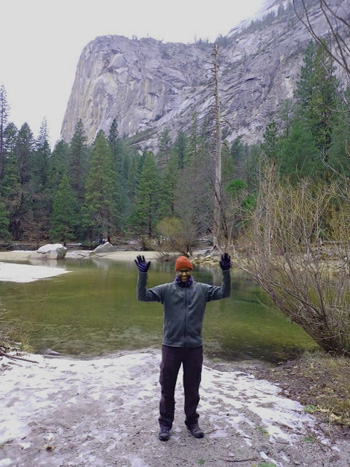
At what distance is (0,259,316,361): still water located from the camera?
688cm

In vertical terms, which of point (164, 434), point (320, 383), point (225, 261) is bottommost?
point (320, 383)

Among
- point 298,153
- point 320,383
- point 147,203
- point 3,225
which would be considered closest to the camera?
point 320,383

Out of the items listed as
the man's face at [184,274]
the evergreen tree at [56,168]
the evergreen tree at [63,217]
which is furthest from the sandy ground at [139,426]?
the evergreen tree at [56,168]

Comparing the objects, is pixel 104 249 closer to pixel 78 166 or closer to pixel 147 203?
pixel 147 203

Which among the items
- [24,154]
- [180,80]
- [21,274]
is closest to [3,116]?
[24,154]

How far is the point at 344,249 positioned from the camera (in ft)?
17.1

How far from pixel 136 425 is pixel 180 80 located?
440 ft

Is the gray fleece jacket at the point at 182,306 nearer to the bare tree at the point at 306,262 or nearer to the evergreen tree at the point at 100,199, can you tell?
the bare tree at the point at 306,262

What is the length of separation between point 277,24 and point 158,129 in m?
58.0

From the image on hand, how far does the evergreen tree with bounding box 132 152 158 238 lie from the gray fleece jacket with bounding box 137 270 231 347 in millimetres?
37765

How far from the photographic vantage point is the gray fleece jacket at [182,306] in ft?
10.3

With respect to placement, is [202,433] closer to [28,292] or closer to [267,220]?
[267,220]

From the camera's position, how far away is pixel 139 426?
129 inches

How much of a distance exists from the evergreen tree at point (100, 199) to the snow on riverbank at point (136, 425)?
119ft
